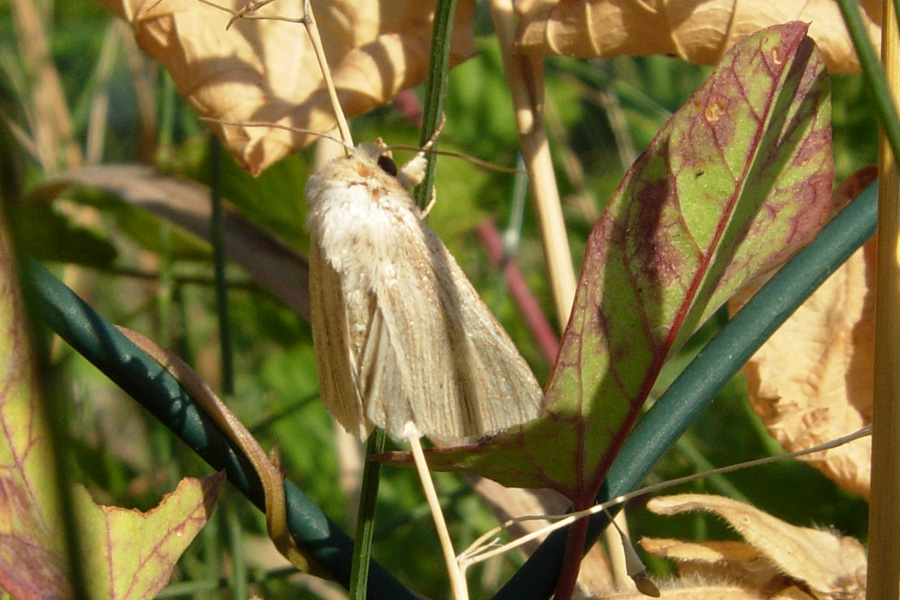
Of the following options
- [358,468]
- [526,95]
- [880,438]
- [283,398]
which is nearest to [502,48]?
[526,95]

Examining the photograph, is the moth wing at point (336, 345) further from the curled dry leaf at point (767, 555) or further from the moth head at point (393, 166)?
the curled dry leaf at point (767, 555)

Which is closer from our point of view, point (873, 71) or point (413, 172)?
point (873, 71)

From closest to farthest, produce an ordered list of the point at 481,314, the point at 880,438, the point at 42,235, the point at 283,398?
the point at 880,438, the point at 481,314, the point at 42,235, the point at 283,398

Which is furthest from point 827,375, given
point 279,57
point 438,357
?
point 279,57

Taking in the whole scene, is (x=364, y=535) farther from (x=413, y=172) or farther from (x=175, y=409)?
(x=413, y=172)

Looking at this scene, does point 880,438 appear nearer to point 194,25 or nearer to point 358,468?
point 194,25

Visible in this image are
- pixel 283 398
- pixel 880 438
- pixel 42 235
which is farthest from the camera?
pixel 283 398

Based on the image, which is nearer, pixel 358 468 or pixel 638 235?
pixel 638 235

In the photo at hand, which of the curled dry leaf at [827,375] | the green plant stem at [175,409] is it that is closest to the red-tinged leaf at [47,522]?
the green plant stem at [175,409]
